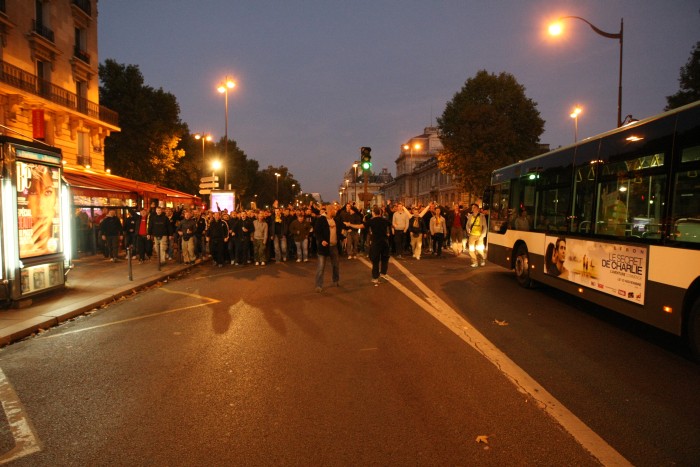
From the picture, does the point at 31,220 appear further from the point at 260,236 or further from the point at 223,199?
the point at 223,199

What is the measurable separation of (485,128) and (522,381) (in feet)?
132

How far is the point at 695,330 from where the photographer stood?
→ 5.48m

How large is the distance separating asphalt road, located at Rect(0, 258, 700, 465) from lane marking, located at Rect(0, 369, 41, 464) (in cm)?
2

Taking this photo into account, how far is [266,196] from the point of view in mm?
97438

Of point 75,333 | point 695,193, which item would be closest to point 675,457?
point 695,193

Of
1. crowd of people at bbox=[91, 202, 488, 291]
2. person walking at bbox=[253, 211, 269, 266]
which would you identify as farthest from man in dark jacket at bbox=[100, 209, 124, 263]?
person walking at bbox=[253, 211, 269, 266]

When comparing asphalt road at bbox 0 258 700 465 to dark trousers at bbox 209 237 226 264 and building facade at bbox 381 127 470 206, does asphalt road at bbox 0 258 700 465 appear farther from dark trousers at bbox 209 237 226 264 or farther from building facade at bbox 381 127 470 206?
building facade at bbox 381 127 470 206

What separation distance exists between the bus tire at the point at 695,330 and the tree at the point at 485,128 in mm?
37664

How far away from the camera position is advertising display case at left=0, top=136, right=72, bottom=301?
27.7 feet

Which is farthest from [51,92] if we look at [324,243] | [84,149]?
[324,243]

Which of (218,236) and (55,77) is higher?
(55,77)

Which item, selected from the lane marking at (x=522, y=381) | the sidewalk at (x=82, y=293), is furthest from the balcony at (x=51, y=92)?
the lane marking at (x=522, y=381)

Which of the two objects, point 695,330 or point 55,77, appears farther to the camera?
point 55,77

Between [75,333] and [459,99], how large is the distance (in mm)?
43307
